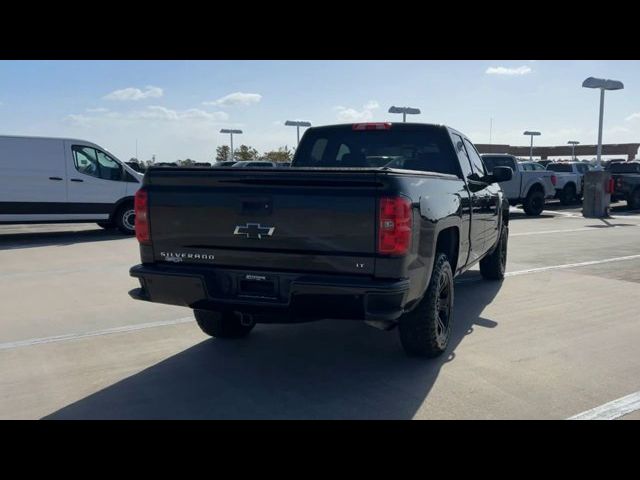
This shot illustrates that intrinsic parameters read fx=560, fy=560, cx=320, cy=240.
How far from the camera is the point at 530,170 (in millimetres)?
19109

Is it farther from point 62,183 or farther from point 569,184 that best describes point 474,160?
point 569,184

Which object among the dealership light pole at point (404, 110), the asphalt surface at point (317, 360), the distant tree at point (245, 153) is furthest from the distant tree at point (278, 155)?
the asphalt surface at point (317, 360)

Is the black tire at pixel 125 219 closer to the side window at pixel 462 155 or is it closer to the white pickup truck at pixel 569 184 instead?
the side window at pixel 462 155

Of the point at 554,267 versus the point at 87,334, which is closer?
the point at 87,334

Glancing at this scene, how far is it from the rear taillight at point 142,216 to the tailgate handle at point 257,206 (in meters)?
0.76

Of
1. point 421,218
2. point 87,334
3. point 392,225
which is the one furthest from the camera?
point 87,334

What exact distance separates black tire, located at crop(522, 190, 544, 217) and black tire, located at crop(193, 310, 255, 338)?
1542 cm

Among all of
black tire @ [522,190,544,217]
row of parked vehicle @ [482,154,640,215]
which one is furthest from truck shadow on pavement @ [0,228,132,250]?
black tire @ [522,190,544,217]

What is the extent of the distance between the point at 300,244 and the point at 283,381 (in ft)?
3.55

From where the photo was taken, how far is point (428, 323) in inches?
165

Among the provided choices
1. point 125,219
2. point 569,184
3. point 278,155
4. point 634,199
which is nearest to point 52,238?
point 125,219

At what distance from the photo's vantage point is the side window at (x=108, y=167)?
12.6m
